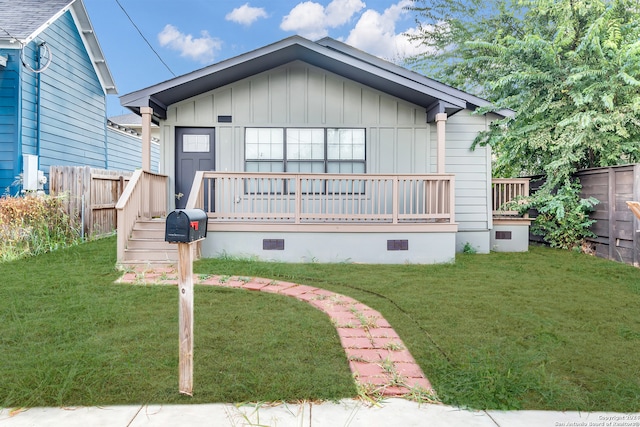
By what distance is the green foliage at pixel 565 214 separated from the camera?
873 centimetres

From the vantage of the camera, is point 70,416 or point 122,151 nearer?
point 70,416

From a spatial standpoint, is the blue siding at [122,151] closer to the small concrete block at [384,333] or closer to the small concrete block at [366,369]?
the small concrete block at [384,333]

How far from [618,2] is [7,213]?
43.1 ft

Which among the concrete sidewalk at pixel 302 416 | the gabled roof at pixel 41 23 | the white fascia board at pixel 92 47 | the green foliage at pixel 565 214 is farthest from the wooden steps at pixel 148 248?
the white fascia board at pixel 92 47

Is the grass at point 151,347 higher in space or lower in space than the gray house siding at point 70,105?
lower

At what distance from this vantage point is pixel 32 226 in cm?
791

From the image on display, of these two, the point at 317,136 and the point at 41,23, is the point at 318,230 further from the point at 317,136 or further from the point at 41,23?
the point at 41,23

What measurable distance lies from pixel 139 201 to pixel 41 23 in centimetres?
609

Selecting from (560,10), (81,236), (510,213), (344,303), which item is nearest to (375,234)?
(344,303)

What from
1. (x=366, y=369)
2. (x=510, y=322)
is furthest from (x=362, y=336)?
(x=510, y=322)

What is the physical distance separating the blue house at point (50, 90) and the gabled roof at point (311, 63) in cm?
356

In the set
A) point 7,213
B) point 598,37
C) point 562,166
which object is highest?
point 598,37

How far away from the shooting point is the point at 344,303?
4.57 meters

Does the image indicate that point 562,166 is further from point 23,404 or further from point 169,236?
point 23,404
